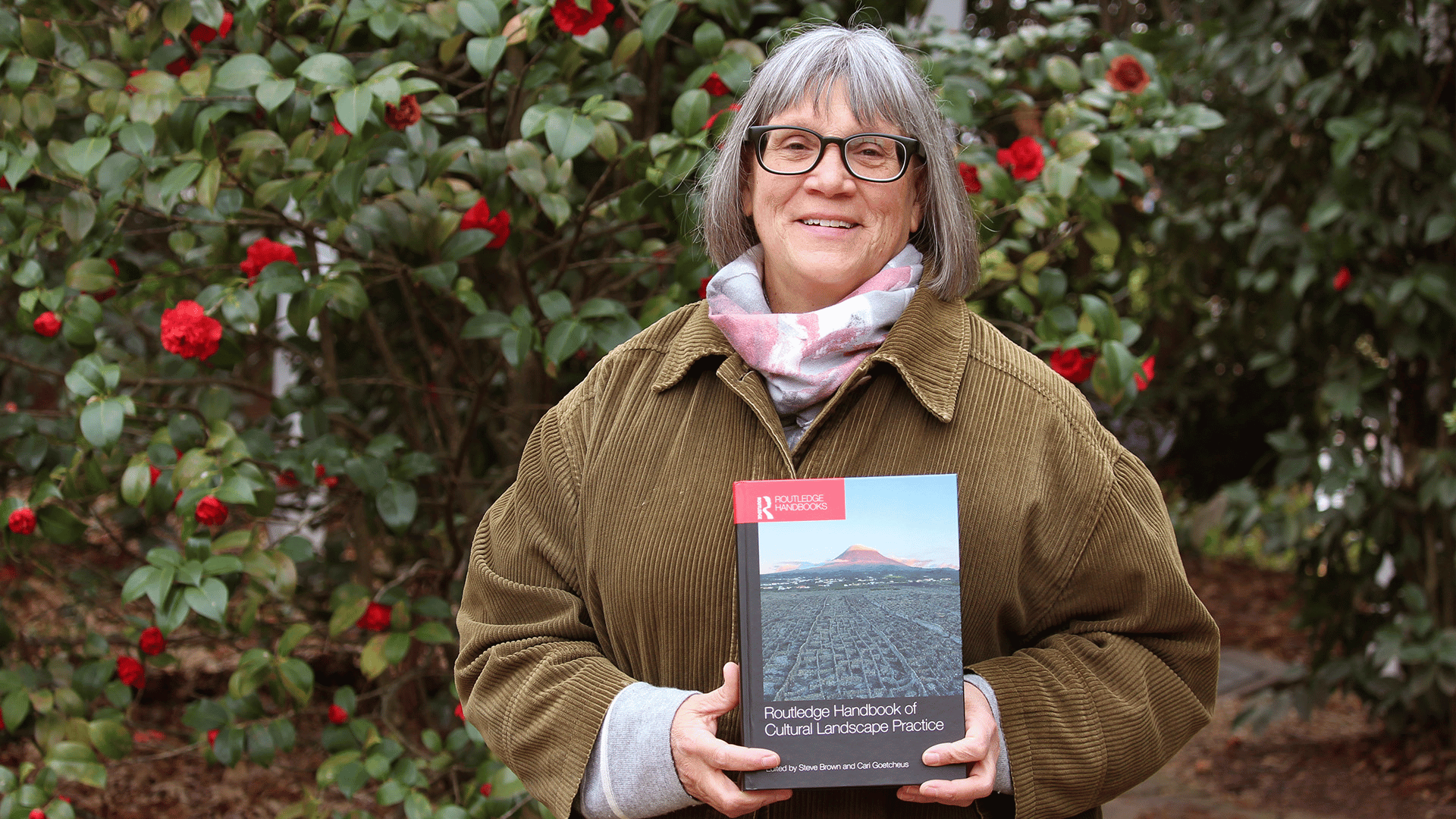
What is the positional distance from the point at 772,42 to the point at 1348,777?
328 centimetres

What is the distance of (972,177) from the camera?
258cm

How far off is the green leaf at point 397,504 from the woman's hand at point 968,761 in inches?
61.6

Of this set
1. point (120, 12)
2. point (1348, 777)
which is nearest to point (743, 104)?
point (120, 12)

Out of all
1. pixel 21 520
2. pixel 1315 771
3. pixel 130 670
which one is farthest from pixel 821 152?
pixel 1315 771

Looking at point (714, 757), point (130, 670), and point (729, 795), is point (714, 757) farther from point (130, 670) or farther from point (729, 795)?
point (130, 670)

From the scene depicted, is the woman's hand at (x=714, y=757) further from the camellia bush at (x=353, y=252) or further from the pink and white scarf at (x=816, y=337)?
the camellia bush at (x=353, y=252)

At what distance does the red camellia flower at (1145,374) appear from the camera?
2.55m

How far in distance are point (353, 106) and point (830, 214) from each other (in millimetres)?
1060

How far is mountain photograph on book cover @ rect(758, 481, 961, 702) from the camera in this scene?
1293mm

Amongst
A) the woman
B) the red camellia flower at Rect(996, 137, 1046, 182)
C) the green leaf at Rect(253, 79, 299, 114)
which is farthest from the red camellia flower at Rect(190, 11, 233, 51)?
the red camellia flower at Rect(996, 137, 1046, 182)

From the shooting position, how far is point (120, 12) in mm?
2893

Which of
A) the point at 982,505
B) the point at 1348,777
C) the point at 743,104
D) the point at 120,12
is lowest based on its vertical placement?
the point at 1348,777

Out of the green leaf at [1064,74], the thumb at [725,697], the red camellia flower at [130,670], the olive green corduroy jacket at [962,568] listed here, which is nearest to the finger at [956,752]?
the olive green corduroy jacket at [962,568]

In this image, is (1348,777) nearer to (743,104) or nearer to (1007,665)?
(1007,665)
